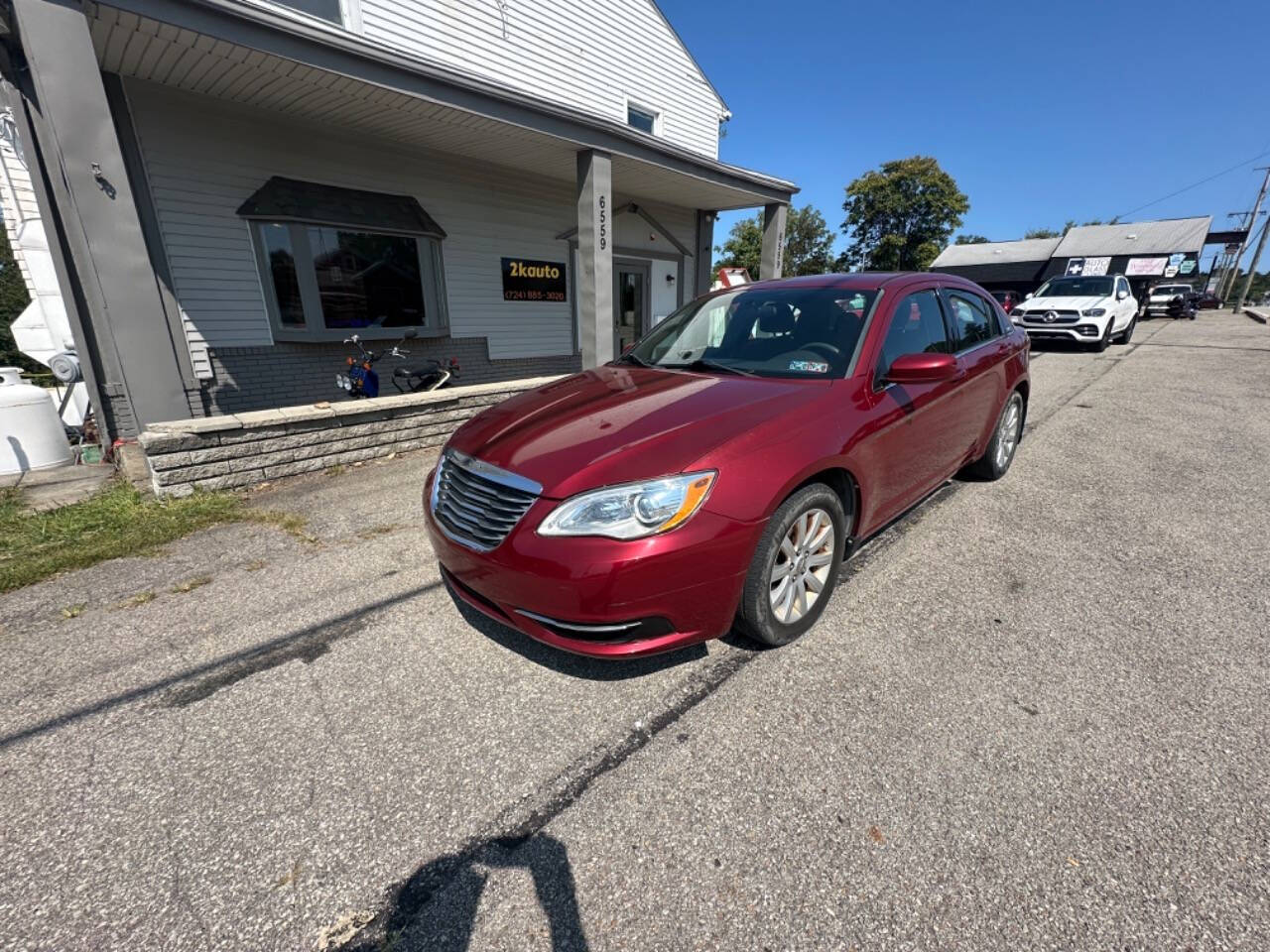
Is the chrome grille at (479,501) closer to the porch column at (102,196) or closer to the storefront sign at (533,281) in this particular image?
the porch column at (102,196)

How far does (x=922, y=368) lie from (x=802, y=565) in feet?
3.70

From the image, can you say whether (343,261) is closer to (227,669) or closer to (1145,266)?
(227,669)

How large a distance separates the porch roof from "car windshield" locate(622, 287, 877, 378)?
3.76 m

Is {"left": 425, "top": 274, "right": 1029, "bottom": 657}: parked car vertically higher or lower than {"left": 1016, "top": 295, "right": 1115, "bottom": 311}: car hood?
lower

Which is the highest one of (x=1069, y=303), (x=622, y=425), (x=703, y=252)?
(x=703, y=252)

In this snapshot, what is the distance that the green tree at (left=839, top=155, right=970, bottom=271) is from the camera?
33844mm

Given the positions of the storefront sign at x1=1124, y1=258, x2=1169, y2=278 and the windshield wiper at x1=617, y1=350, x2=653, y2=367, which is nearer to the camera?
the windshield wiper at x1=617, y1=350, x2=653, y2=367

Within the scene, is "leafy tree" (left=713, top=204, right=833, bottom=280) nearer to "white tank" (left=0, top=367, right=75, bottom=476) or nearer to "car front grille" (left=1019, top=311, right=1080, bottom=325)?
"car front grille" (left=1019, top=311, right=1080, bottom=325)

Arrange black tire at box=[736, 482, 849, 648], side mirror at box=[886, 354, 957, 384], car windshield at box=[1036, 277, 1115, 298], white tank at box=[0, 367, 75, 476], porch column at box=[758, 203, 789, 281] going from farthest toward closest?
car windshield at box=[1036, 277, 1115, 298] < porch column at box=[758, 203, 789, 281] < white tank at box=[0, 367, 75, 476] < side mirror at box=[886, 354, 957, 384] < black tire at box=[736, 482, 849, 648]

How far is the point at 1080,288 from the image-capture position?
12.6m

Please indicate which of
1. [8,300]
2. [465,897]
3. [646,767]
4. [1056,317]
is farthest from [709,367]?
[8,300]

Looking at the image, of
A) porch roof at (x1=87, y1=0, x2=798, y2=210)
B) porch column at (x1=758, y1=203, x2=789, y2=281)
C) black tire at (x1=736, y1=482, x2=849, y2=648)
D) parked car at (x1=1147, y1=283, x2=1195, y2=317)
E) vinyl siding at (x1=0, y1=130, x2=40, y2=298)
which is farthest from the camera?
parked car at (x1=1147, y1=283, x2=1195, y2=317)

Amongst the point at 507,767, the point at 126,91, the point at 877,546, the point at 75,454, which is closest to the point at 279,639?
the point at 507,767

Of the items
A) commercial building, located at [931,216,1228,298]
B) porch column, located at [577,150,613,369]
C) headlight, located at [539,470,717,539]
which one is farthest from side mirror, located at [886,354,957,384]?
commercial building, located at [931,216,1228,298]
